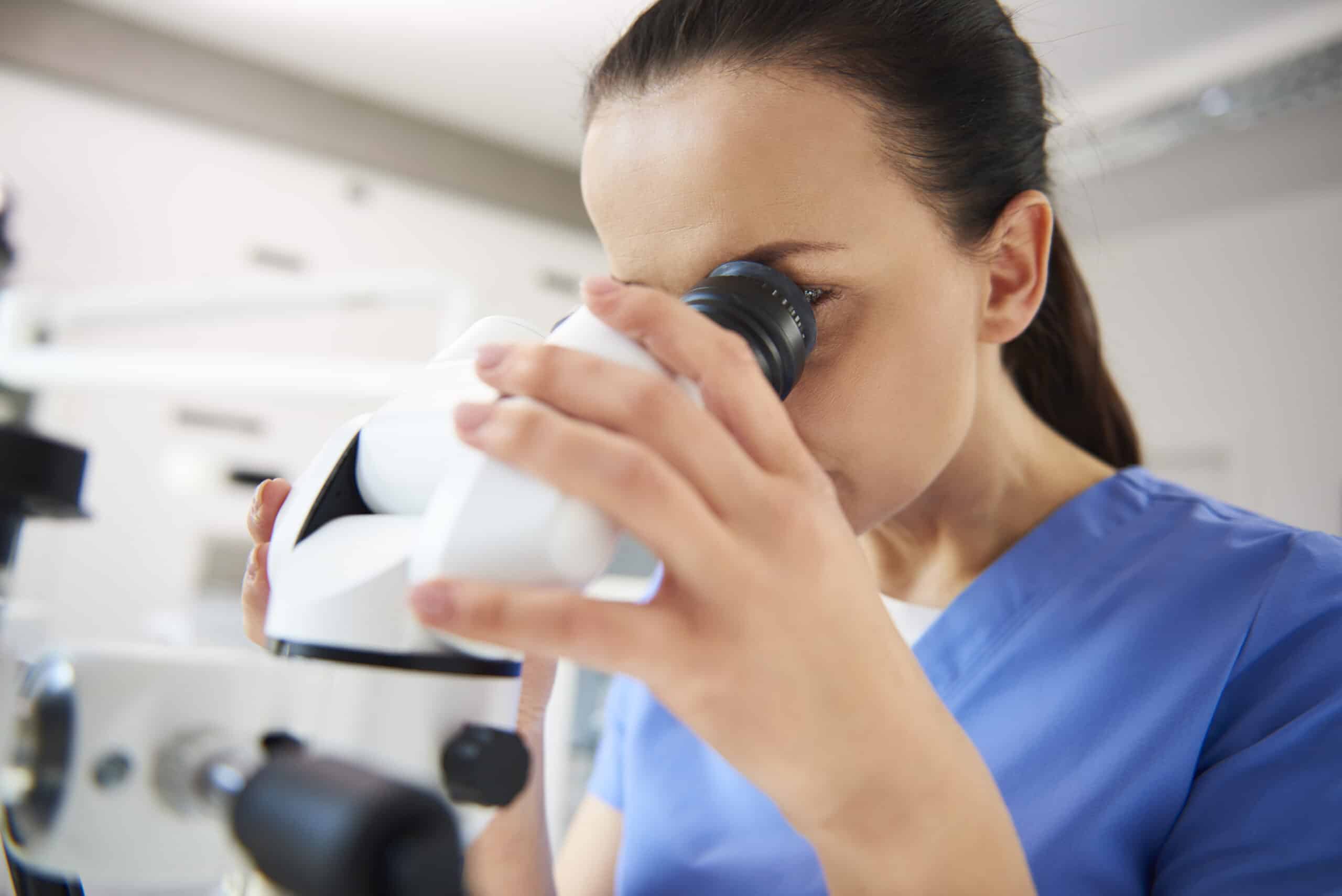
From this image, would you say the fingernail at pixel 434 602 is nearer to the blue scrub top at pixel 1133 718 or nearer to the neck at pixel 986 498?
the blue scrub top at pixel 1133 718

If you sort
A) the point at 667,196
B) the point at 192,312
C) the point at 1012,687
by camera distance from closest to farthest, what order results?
the point at 667,196, the point at 1012,687, the point at 192,312

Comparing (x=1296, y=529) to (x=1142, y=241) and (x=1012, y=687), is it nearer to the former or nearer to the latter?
(x=1012, y=687)

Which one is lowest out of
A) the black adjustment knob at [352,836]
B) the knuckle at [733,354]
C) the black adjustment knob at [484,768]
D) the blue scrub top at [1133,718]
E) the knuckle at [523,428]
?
the blue scrub top at [1133,718]

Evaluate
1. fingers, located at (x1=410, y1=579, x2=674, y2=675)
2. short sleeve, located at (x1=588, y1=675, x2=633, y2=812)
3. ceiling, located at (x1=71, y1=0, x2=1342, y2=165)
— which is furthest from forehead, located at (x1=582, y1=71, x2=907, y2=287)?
ceiling, located at (x1=71, y1=0, x2=1342, y2=165)

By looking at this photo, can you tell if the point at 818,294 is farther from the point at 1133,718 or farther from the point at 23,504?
the point at 23,504

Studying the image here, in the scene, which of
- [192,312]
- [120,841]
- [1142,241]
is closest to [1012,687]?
[120,841]

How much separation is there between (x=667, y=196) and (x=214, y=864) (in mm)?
496

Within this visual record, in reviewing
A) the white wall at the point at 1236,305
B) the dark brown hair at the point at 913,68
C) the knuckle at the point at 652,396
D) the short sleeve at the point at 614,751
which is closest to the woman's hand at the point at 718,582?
the knuckle at the point at 652,396

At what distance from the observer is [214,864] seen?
1.10 ft

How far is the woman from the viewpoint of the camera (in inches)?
13.9

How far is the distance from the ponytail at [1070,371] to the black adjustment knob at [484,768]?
826 millimetres

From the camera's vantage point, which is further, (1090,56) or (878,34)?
(1090,56)

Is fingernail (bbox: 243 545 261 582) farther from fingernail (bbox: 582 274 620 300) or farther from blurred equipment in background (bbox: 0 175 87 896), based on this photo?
fingernail (bbox: 582 274 620 300)

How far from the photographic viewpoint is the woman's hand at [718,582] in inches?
13.3
